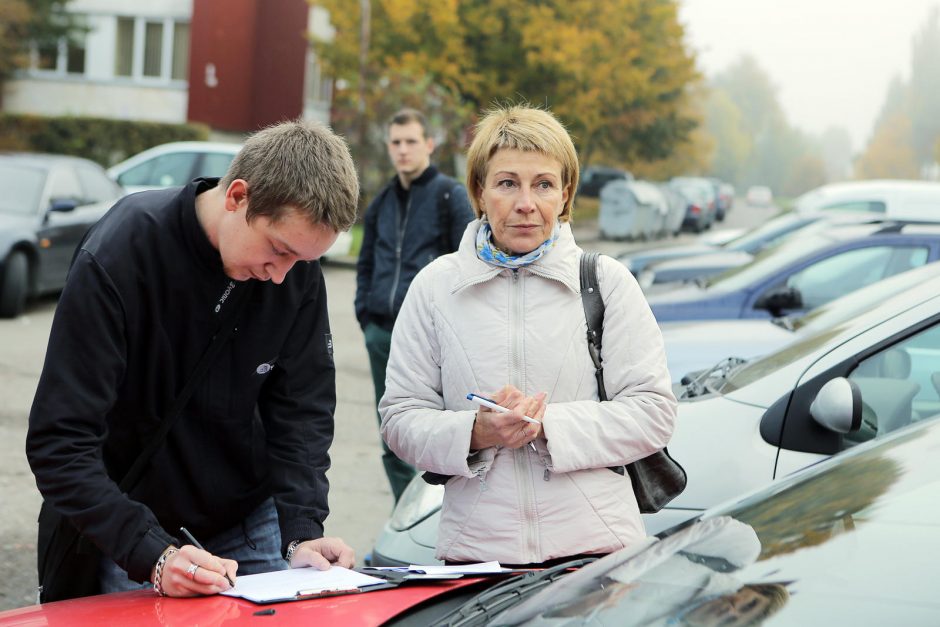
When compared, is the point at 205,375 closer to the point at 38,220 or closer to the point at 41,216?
the point at 38,220

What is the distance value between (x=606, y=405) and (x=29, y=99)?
3326 centimetres

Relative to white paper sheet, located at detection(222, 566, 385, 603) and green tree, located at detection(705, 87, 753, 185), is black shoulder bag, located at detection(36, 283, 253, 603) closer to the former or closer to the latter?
white paper sheet, located at detection(222, 566, 385, 603)

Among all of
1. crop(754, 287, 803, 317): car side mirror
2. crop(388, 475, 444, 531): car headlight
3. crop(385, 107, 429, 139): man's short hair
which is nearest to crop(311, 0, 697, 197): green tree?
crop(754, 287, 803, 317): car side mirror

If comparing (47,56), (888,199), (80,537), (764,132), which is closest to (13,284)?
(888,199)

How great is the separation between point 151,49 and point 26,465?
94.9 feet

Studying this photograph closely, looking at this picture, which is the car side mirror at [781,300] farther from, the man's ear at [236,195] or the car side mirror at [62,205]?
the car side mirror at [62,205]

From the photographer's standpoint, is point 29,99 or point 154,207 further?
point 29,99

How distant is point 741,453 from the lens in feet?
12.1

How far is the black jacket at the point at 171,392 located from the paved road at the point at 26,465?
7.79ft

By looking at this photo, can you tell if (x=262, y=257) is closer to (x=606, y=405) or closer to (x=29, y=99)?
(x=606, y=405)

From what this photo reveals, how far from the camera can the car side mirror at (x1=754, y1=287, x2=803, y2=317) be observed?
757 centimetres

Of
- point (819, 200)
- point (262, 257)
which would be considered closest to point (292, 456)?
point (262, 257)

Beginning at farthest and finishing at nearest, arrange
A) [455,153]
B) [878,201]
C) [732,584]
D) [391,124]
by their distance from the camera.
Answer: [455,153] → [878,201] → [391,124] → [732,584]

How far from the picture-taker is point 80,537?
2.54 metres
